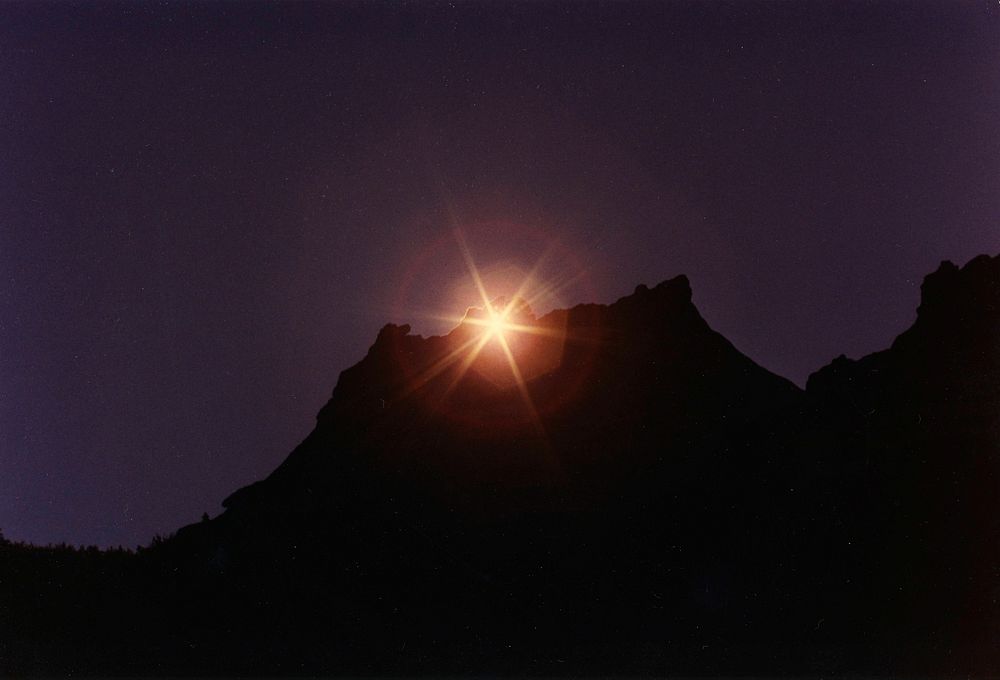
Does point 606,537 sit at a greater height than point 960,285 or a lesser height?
lesser

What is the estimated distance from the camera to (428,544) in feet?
143

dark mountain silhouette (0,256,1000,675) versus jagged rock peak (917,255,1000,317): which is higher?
jagged rock peak (917,255,1000,317)

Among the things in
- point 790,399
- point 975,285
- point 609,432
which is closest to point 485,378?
point 609,432

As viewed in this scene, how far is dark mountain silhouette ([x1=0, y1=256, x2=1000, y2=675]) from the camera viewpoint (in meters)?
37.1

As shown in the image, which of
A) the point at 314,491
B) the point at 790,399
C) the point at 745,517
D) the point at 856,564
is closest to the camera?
the point at 856,564

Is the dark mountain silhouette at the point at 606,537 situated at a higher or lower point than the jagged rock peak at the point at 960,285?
lower

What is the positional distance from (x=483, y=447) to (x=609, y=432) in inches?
241

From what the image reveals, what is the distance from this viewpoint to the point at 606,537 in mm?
44312

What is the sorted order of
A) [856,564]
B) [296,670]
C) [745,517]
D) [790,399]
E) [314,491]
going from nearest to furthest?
[296,670]
[856,564]
[745,517]
[314,491]
[790,399]

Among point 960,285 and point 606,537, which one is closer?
point 960,285

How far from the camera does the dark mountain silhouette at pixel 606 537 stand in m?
37.1

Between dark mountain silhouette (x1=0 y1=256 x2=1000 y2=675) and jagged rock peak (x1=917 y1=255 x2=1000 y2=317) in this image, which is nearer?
dark mountain silhouette (x1=0 y1=256 x2=1000 y2=675)

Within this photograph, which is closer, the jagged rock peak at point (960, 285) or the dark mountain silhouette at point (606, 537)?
the dark mountain silhouette at point (606, 537)

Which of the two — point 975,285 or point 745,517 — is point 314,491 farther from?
point 975,285
